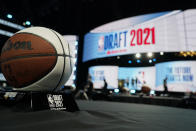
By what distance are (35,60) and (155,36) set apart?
27.9 ft

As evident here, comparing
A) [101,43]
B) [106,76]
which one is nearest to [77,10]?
[101,43]

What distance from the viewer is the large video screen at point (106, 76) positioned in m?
11.3

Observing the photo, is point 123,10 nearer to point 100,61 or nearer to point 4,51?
point 100,61

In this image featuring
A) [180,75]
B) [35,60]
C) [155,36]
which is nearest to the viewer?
[35,60]

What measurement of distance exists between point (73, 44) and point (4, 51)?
1279 cm

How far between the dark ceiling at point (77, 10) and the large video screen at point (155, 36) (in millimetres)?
1308

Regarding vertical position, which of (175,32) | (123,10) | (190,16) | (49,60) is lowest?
(49,60)

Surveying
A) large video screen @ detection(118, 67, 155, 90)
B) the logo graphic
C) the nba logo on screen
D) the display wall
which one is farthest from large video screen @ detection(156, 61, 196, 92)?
the logo graphic

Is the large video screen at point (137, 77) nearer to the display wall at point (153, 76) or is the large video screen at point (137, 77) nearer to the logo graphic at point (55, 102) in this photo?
the display wall at point (153, 76)

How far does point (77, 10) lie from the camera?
42.9 feet

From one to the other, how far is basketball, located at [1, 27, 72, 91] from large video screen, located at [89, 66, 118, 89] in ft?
32.9

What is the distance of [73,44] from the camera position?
45.6 feet

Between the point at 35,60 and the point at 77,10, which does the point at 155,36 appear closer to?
the point at 77,10

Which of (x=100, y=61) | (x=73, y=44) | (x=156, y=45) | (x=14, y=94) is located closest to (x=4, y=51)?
(x=14, y=94)
